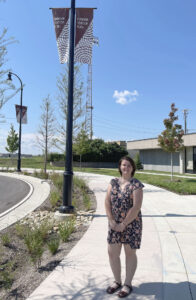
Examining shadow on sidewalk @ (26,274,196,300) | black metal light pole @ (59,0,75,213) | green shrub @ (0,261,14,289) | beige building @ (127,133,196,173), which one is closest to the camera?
shadow on sidewalk @ (26,274,196,300)

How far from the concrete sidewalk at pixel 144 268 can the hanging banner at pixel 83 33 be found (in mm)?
5052

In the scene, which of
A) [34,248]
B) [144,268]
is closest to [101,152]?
[34,248]

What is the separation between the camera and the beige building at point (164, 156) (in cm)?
2644

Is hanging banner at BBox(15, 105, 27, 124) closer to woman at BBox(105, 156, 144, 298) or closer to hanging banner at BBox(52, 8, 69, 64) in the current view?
hanging banner at BBox(52, 8, 69, 64)

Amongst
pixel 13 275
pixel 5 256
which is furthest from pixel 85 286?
pixel 5 256

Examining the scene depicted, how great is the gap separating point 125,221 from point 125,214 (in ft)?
0.31

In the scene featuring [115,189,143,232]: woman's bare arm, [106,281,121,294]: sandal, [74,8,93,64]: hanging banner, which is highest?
[74,8,93,64]: hanging banner

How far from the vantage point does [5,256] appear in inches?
168

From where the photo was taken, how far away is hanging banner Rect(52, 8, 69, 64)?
6.86 metres

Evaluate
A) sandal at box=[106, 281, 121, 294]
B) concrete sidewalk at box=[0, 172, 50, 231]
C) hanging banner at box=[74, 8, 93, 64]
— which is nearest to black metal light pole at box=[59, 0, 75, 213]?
hanging banner at box=[74, 8, 93, 64]

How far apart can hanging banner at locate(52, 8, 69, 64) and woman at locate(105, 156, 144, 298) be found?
17.9 ft

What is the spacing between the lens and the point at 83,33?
6.93 meters

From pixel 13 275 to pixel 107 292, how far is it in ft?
4.88

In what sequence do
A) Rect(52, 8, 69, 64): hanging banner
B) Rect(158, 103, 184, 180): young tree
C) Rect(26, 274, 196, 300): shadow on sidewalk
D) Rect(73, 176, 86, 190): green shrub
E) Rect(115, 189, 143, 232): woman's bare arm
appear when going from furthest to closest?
Rect(158, 103, 184, 180): young tree
Rect(73, 176, 86, 190): green shrub
Rect(52, 8, 69, 64): hanging banner
Rect(26, 274, 196, 300): shadow on sidewalk
Rect(115, 189, 143, 232): woman's bare arm
